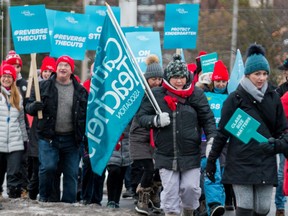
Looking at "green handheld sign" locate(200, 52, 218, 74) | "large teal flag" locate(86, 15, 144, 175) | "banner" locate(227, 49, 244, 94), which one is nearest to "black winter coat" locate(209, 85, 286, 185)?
"large teal flag" locate(86, 15, 144, 175)

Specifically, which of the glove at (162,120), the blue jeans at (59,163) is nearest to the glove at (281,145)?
the glove at (162,120)

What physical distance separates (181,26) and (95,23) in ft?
4.42

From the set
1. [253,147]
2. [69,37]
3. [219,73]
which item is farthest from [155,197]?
[253,147]

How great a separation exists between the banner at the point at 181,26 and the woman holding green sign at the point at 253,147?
5.06m

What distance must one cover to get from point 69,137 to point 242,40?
63.9 ft

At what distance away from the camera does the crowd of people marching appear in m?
9.10

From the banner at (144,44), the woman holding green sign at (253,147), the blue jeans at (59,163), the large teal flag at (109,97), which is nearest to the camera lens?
the woman holding green sign at (253,147)

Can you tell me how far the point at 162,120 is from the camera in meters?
9.88

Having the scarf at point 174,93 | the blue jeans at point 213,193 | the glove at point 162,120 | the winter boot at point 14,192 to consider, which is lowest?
the winter boot at point 14,192

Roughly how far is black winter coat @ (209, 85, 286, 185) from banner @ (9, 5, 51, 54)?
3.85 metres

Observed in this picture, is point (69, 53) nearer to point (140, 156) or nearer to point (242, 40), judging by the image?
point (140, 156)

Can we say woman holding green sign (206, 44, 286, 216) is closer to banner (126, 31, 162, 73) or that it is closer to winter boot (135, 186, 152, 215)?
winter boot (135, 186, 152, 215)

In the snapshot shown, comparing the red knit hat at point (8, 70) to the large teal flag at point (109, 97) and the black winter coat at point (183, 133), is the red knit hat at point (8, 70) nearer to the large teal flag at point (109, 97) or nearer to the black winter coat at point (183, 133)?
the large teal flag at point (109, 97)

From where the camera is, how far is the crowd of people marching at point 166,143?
9.10m
